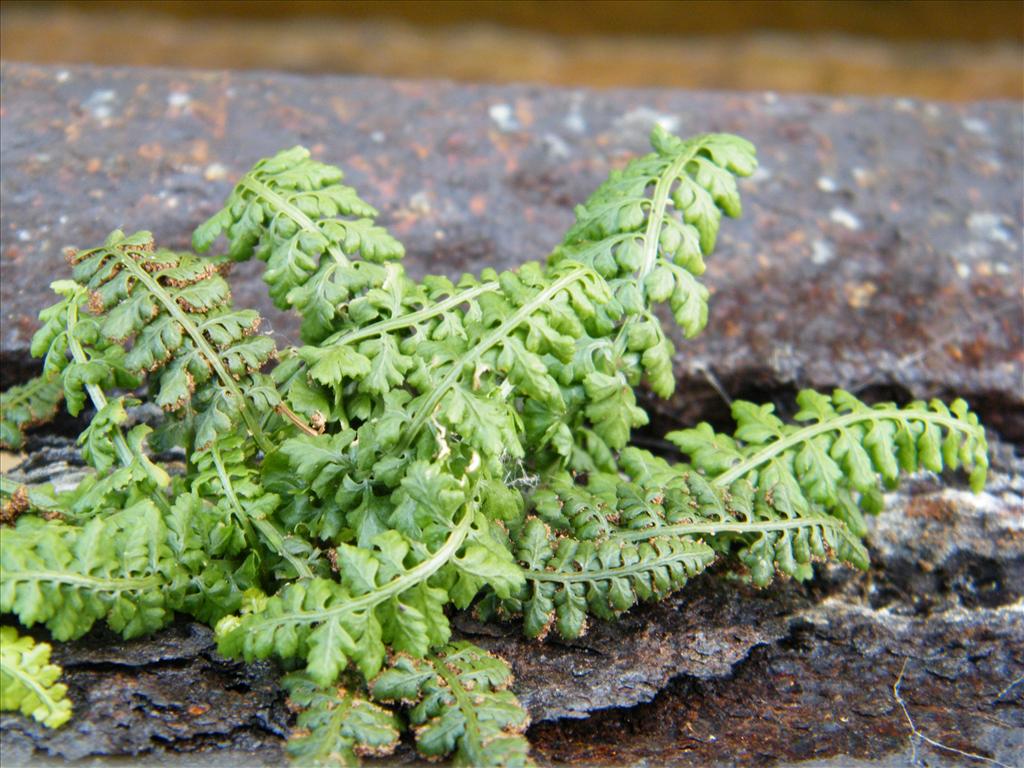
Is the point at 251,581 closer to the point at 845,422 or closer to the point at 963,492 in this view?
the point at 845,422

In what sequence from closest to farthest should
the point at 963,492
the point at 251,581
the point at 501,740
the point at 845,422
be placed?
1. the point at 501,740
2. the point at 251,581
3. the point at 845,422
4. the point at 963,492

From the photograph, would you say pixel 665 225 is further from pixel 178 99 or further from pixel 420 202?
pixel 178 99

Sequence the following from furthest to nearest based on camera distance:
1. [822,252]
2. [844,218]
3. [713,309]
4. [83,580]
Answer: [844,218] < [822,252] < [713,309] < [83,580]

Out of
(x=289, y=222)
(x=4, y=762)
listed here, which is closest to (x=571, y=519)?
(x=289, y=222)

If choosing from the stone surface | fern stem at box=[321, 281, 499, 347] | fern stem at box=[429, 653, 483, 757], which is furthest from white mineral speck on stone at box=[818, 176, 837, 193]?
fern stem at box=[429, 653, 483, 757]

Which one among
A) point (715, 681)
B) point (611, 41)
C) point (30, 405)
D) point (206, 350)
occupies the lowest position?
point (715, 681)

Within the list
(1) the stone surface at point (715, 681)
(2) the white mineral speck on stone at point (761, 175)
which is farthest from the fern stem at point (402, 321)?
(2) the white mineral speck on stone at point (761, 175)

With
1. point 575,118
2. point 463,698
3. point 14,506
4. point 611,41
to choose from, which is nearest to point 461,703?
point 463,698

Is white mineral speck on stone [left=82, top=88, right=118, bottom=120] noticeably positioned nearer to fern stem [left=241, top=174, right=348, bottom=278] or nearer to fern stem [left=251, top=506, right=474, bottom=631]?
fern stem [left=241, top=174, right=348, bottom=278]
